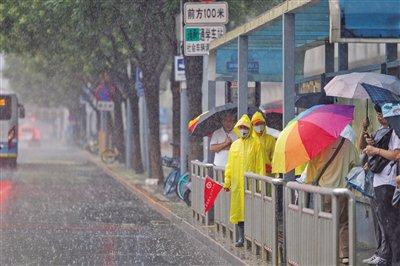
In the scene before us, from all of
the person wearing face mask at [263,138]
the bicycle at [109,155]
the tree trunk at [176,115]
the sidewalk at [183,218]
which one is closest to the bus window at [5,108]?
the bicycle at [109,155]

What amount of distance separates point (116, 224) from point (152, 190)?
7.63m

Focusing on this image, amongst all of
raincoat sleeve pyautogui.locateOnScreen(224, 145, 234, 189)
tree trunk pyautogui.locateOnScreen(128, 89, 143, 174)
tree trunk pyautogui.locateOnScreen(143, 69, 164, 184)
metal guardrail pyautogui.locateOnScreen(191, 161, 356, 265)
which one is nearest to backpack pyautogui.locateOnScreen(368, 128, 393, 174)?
metal guardrail pyautogui.locateOnScreen(191, 161, 356, 265)

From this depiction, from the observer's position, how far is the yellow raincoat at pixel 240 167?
38.4 feet

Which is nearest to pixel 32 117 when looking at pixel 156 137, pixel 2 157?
pixel 2 157

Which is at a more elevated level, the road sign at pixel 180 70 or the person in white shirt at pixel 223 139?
the road sign at pixel 180 70

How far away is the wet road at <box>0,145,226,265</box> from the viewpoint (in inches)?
467

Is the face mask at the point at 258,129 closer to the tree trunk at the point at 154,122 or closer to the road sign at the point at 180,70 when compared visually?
the road sign at the point at 180,70

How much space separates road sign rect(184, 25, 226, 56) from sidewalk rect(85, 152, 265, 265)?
296cm

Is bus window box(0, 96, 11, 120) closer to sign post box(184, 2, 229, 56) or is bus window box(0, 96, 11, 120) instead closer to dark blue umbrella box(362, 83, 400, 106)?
sign post box(184, 2, 229, 56)

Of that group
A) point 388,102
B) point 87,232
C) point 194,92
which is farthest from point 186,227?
point 388,102

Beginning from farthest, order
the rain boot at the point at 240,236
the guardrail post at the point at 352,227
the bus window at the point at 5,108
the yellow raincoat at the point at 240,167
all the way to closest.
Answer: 1. the bus window at the point at 5,108
2. the rain boot at the point at 240,236
3. the yellow raincoat at the point at 240,167
4. the guardrail post at the point at 352,227

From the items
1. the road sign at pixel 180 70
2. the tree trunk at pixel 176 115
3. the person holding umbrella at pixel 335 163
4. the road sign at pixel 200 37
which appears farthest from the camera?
the tree trunk at pixel 176 115

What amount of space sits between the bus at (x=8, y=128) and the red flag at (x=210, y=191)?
26044mm

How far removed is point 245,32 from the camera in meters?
12.3
